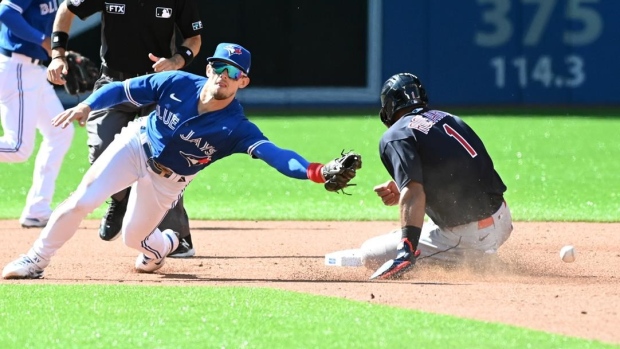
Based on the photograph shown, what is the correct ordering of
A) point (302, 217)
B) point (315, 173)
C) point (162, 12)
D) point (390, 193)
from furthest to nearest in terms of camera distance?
1. point (302, 217)
2. point (162, 12)
3. point (390, 193)
4. point (315, 173)

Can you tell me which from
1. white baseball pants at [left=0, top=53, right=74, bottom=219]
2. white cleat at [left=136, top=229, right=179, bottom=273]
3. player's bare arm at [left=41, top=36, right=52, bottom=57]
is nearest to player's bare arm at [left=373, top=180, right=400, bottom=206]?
white cleat at [left=136, top=229, right=179, bottom=273]

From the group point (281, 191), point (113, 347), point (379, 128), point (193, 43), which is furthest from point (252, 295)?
point (379, 128)

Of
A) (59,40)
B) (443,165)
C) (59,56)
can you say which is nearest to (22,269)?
(59,56)

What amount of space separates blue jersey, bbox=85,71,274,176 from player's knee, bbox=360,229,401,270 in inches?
50.1

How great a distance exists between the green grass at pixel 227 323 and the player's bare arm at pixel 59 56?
83.8 inches

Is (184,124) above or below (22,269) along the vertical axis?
above

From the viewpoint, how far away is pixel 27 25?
10.1 metres

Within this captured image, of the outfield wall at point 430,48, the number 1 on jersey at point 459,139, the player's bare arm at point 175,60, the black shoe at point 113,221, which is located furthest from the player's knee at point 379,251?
the outfield wall at point 430,48

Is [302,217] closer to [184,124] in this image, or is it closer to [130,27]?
[130,27]

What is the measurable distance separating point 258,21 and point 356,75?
2.04 m

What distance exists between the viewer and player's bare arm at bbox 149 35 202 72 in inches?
333

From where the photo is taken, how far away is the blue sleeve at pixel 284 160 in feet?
22.1

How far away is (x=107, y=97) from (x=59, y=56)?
1.58m

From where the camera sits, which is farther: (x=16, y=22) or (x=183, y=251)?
(x=16, y=22)
